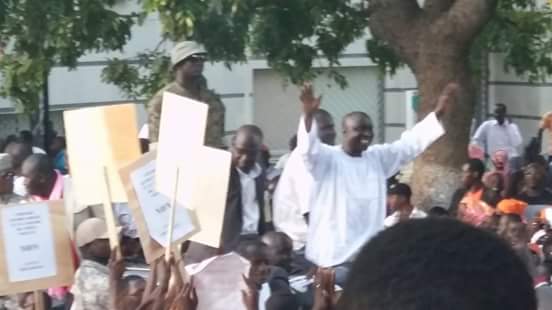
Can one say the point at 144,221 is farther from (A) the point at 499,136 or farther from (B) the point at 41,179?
(A) the point at 499,136

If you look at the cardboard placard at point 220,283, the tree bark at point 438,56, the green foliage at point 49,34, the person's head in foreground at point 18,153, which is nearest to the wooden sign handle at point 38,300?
the cardboard placard at point 220,283

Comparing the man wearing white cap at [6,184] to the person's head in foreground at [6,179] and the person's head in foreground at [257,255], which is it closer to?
the person's head in foreground at [6,179]

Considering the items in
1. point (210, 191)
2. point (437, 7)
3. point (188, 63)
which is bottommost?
point (210, 191)

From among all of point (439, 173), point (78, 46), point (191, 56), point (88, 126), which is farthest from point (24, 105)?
point (88, 126)

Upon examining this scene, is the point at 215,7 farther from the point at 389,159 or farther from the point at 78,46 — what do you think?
the point at 389,159

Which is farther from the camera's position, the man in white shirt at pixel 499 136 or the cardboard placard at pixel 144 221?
the man in white shirt at pixel 499 136

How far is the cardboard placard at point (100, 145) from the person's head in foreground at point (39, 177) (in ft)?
8.03

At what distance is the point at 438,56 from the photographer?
10742 mm

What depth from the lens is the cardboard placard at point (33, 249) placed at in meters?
4.86

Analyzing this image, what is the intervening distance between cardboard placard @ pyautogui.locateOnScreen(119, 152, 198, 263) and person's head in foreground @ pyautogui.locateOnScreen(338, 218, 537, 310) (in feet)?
8.89

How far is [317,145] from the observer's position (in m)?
6.61

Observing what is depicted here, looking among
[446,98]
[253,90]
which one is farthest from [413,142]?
[253,90]

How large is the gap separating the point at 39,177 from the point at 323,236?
64.0 inches

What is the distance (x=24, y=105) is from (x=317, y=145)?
575cm
